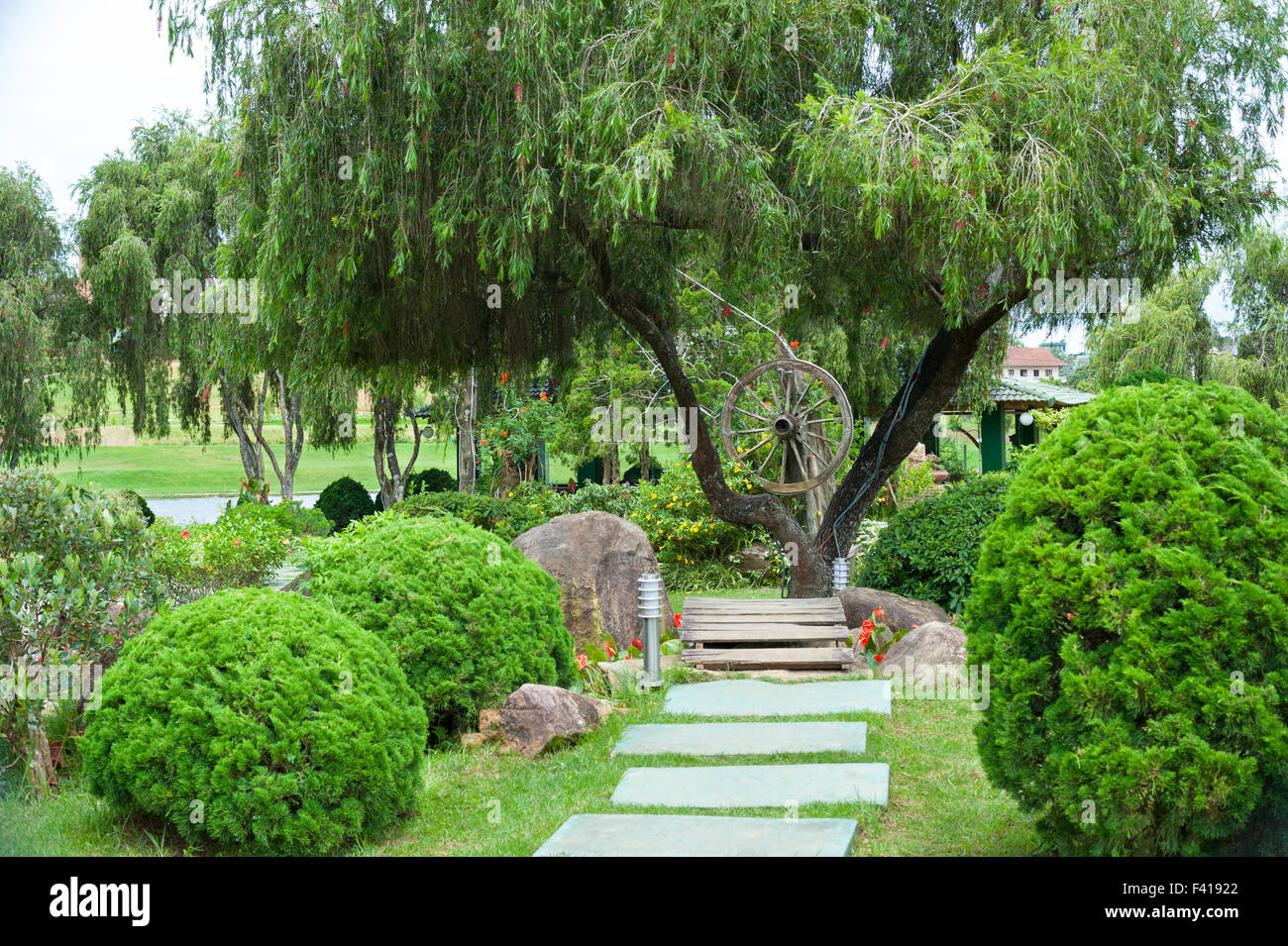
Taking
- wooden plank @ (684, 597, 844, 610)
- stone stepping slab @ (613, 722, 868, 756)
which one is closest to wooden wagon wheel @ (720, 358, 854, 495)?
wooden plank @ (684, 597, 844, 610)

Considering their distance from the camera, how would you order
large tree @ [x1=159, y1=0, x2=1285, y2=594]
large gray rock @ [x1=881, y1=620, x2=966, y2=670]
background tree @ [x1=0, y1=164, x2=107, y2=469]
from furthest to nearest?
background tree @ [x1=0, y1=164, x2=107, y2=469]
large tree @ [x1=159, y1=0, x2=1285, y2=594]
large gray rock @ [x1=881, y1=620, x2=966, y2=670]

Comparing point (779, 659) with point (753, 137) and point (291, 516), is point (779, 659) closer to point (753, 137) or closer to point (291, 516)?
point (753, 137)

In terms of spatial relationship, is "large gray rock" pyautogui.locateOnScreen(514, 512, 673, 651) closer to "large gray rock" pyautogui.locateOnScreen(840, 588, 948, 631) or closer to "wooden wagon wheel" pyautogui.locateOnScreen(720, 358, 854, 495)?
"large gray rock" pyautogui.locateOnScreen(840, 588, 948, 631)

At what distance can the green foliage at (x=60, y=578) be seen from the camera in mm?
5047

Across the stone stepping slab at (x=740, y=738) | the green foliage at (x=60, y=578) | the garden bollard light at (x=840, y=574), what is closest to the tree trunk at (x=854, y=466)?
the garden bollard light at (x=840, y=574)

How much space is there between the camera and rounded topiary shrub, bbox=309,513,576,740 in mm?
6055

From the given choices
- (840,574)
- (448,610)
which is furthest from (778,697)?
(840,574)

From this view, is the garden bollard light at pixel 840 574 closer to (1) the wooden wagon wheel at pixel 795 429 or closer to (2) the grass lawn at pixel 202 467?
(1) the wooden wagon wheel at pixel 795 429

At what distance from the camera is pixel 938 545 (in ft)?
33.1

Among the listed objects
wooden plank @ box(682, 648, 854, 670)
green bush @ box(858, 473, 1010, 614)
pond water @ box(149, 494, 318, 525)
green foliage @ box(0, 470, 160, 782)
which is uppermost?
green foliage @ box(0, 470, 160, 782)

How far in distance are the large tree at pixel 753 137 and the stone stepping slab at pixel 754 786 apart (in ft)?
12.7
